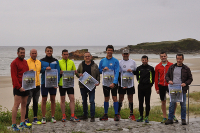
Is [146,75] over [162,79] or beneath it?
over

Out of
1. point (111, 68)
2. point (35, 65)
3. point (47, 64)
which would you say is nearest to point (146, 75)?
point (111, 68)

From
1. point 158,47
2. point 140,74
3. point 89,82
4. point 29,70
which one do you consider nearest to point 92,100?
point 89,82

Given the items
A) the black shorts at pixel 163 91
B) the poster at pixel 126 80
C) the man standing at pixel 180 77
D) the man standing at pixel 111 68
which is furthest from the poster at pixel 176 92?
the man standing at pixel 111 68

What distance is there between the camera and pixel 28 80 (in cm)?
561

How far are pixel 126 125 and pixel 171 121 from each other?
138 cm

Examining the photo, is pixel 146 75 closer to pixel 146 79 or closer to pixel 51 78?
pixel 146 79

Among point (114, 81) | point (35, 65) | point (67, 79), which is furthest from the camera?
point (114, 81)

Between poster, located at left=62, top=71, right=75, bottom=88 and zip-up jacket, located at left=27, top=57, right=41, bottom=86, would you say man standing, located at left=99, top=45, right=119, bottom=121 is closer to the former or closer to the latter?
poster, located at left=62, top=71, right=75, bottom=88

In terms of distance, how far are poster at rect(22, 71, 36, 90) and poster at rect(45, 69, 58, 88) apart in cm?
48

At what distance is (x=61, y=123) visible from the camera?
6258 millimetres

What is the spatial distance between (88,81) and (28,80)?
1801mm

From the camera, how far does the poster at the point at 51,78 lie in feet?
20.1

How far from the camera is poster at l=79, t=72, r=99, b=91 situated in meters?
6.48

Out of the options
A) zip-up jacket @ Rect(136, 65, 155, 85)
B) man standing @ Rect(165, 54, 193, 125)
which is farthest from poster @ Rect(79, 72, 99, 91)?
man standing @ Rect(165, 54, 193, 125)
